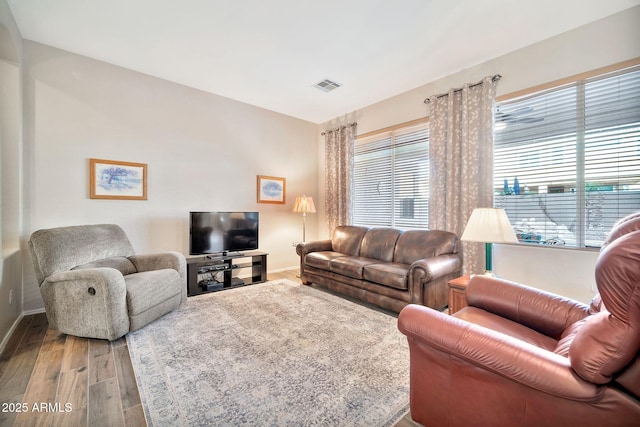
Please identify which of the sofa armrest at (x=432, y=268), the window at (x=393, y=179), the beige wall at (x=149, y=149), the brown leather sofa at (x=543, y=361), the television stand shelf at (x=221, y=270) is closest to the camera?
the brown leather sofa at (x=543, y=361)

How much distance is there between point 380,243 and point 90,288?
10.4 ft

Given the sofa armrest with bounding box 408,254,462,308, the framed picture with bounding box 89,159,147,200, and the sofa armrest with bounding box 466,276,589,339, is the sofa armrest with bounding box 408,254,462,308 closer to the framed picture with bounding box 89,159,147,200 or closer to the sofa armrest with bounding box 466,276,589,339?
the sofa armrest with bounding box 466,276,589,339

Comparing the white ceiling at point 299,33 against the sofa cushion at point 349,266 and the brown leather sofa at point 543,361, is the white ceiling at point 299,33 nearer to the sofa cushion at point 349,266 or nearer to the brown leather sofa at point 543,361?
the brown leather sofa at point 543,361

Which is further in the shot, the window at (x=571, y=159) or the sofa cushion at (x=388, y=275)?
the sofa cushion at (x=388, y=275)

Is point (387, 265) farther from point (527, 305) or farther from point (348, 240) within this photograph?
point (527, 305)

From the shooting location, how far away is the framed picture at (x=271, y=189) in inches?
180

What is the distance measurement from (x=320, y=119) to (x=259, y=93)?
148 centimetres

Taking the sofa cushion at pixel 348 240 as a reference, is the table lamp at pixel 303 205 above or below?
above

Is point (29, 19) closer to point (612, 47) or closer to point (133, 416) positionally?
point (133, 416)

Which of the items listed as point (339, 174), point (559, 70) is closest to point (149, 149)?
point (339, 174)

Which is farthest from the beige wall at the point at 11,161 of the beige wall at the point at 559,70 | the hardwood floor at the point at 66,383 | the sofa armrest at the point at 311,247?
the beige wall at the point at 559,70

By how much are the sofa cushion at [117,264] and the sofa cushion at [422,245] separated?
3.15 meters

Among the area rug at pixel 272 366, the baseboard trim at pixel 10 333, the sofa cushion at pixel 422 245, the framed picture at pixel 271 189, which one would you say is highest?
the framed picture at pixel 271 189

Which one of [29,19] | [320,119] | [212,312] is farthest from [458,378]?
[320,119]
